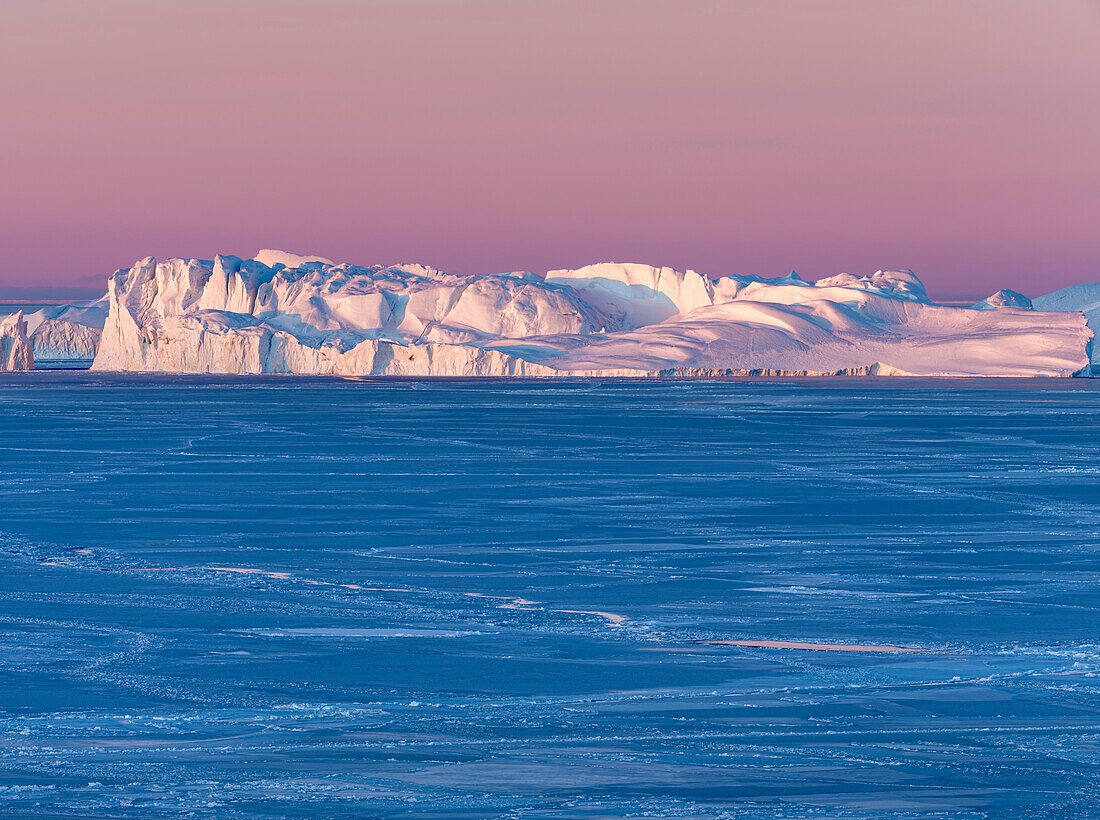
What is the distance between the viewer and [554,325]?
10462 cm

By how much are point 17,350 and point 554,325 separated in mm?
37079

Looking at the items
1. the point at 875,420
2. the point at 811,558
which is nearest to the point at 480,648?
the point at 811,558

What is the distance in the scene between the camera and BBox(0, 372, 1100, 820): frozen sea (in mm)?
4711

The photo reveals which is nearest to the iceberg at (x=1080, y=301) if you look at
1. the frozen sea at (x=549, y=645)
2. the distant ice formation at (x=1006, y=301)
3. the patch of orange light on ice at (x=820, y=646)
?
the distant ice formation at (x=1006, y=301)

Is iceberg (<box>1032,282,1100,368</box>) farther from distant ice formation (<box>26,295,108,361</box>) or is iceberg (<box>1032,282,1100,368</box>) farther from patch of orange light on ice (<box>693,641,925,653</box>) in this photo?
patch of orange light on ice (<box>693,641,925,653</box>)

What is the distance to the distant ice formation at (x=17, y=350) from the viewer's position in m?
97.2

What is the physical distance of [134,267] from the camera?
112 meters

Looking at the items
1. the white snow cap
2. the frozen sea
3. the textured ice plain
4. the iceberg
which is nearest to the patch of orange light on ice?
the frozen sea

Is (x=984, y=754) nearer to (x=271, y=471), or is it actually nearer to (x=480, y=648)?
(x=480, y=648)

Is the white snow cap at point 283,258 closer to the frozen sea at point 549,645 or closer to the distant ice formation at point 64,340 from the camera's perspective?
the distant ice formation at point 64,340

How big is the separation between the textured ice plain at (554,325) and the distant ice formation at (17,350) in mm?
5138

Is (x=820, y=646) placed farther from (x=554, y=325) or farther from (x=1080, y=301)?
(x=1080, y=301)

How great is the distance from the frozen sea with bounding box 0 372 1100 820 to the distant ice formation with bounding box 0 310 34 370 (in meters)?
86.0

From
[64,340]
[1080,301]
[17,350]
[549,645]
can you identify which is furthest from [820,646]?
[64,340]
